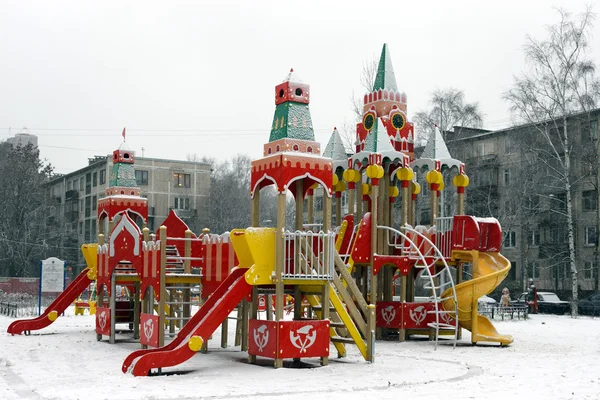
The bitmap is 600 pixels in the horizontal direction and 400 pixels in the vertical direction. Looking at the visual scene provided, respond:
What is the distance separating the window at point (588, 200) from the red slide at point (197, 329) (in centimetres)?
3686

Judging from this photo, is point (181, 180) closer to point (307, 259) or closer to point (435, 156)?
point (435, 156)

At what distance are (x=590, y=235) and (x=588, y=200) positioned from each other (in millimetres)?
2137

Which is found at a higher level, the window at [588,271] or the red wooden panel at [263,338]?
the window at [588,271]

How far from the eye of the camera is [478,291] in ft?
67.3

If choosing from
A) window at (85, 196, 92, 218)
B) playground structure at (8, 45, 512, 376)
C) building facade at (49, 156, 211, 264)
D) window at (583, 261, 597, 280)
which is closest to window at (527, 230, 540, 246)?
window at (583, 261, 597, 280)

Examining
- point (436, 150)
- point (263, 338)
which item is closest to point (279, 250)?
point (263, 338)

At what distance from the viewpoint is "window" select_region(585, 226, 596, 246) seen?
47500 millimetres

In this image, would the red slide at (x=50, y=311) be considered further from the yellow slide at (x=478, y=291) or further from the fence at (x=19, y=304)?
the yellow slide at (x=478, y=291)

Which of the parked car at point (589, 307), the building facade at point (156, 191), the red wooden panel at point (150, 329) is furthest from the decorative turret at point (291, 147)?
the building facade at point (156, 191)

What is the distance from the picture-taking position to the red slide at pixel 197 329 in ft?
45.0

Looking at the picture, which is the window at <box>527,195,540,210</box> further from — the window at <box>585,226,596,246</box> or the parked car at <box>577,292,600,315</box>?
the parked car at <box>577,292,600,315</box>

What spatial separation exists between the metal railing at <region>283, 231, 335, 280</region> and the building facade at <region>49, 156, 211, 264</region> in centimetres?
5708

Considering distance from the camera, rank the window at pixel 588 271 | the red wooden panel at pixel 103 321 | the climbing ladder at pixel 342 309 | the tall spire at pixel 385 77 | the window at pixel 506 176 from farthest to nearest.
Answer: the window at pixel 506 176 → the window at pixel 588 271 → the tall spire at pixel 385 77 → the red wooden panel at pixel 103 321 → the climbing ladder at pixel 342 309

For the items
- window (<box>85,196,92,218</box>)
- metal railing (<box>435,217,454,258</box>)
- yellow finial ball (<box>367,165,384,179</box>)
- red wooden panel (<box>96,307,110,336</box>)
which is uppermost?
window (<box>85,196,92,218</box>)
